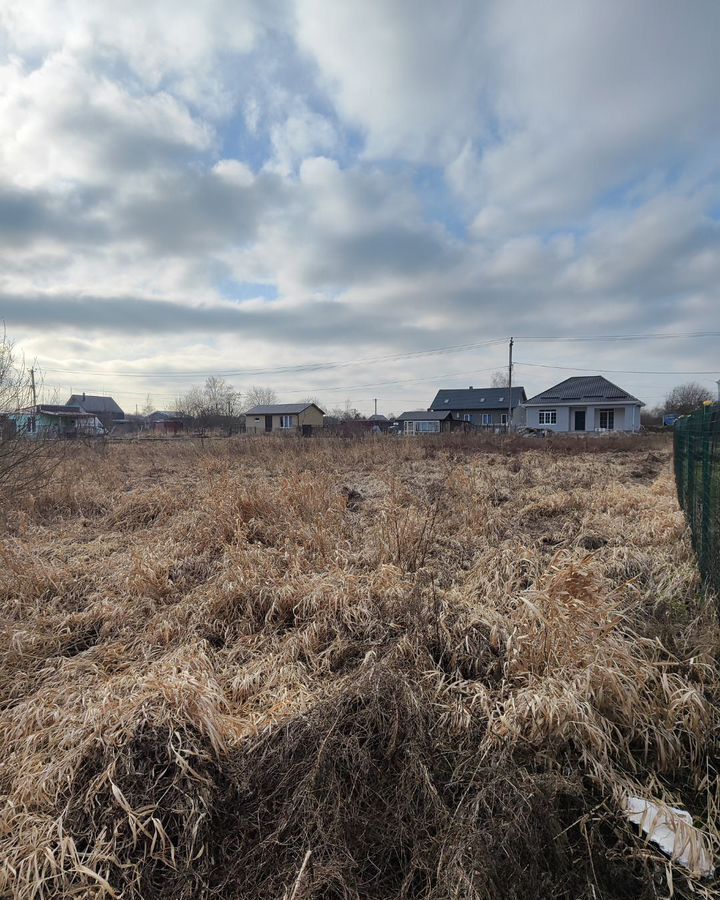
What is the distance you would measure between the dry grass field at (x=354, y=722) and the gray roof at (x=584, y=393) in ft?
119

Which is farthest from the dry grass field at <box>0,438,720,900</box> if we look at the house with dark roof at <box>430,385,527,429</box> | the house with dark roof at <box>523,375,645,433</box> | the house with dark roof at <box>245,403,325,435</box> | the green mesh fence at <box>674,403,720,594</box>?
the house with dark roof at <box>245,403,325,435</box>

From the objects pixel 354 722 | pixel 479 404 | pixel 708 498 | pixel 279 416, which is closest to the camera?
pixel 354 722

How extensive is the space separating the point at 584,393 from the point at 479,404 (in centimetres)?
1703

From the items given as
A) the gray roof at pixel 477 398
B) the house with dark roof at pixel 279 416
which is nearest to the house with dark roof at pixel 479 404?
the gray roof at pixel 477 398

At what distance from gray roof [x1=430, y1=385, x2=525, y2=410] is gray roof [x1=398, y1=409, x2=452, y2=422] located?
904 millimetres

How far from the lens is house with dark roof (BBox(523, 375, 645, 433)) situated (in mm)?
35031

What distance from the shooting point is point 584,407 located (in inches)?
1441

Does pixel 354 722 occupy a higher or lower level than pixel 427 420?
lower

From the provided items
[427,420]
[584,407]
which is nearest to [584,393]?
[584,407]

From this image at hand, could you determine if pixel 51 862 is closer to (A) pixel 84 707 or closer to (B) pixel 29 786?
(B) pixel 29 786

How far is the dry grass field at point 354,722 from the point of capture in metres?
1.64

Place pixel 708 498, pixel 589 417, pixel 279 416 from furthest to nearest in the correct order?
1. pixel 279 416
2. pixel 589 417
3. pixel 708 498

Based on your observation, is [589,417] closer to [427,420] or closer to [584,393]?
[584,393]

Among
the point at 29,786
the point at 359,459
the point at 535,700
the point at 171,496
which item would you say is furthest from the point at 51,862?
the point at 359,459
